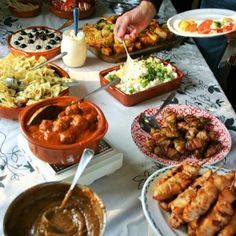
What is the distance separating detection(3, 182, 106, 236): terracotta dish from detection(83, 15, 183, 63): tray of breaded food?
0.83 meters

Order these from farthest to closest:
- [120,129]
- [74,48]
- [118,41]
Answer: [118,41]
[74,48]
[120,129]

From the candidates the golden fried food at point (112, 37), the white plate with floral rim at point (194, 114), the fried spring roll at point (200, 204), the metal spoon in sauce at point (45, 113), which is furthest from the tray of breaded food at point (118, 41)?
the fried spring roll at point (200, 204)

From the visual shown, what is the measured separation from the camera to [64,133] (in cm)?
97

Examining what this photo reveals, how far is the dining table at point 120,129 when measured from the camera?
101cm

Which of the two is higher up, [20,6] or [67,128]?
[67,128]

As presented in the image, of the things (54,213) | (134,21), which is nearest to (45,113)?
(54,213)

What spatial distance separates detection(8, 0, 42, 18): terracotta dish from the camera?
189cm

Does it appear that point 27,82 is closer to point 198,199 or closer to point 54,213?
point 54,213

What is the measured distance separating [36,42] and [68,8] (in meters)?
0.38

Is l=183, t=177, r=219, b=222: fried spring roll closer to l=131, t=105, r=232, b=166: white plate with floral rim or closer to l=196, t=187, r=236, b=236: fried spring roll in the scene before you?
l=196, t=187, r=236, b=236: fried spring roll

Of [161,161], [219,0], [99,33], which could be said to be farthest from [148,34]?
[161,161]

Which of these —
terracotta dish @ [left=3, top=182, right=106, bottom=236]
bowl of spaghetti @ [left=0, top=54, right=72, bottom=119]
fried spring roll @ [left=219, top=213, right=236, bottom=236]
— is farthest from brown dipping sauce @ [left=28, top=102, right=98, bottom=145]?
fried spring roll @ [left=219, top=213, right=236, bottom=236]

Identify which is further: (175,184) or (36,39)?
(36,39)

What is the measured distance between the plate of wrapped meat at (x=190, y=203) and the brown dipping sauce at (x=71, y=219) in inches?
5.2
